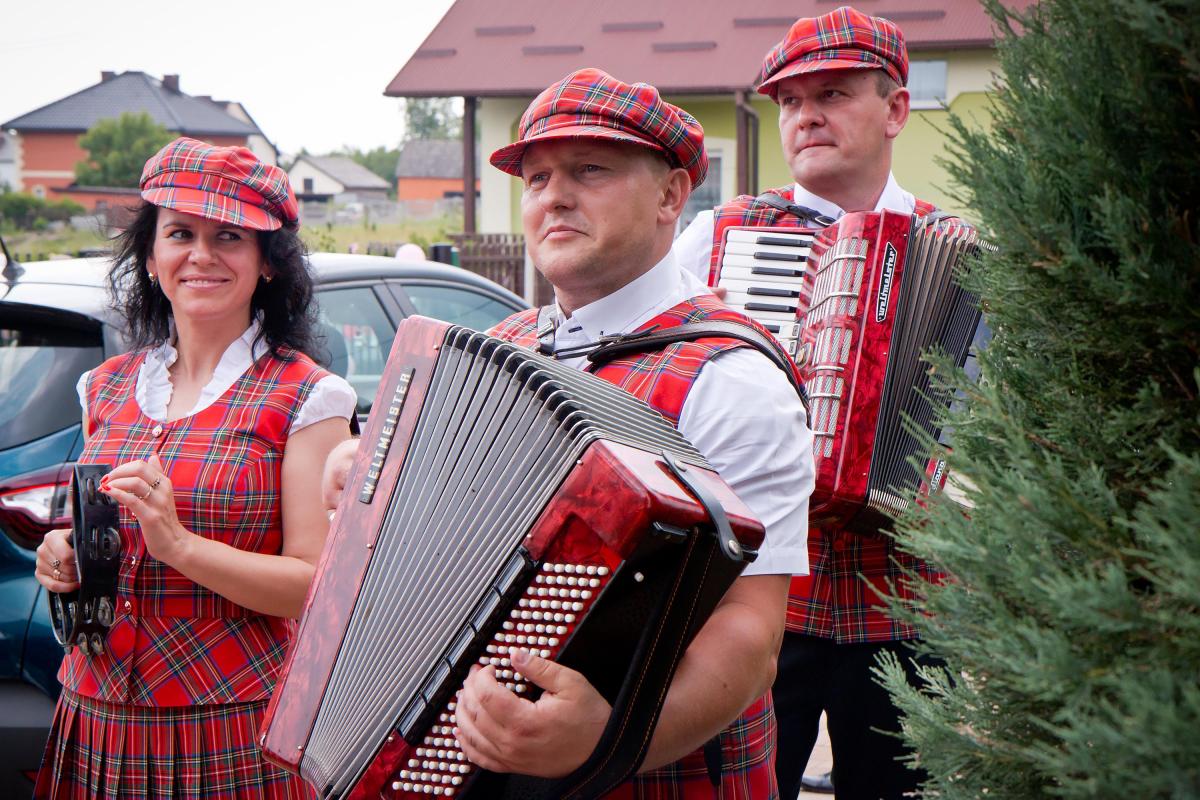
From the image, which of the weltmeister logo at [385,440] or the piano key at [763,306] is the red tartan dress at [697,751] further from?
the piano key at [763,306]

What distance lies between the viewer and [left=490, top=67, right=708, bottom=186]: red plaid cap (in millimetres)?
2104

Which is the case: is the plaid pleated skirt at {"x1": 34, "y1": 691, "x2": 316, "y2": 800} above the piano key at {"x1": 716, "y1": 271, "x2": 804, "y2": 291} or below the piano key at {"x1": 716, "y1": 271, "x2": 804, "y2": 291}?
below

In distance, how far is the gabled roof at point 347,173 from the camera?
9562 cm

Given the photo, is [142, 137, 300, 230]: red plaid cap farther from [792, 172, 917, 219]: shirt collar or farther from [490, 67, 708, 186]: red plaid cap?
[792, 172, 917, 219]: shirt collar

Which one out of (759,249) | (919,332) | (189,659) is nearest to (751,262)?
(759,249)

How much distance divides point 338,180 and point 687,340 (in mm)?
96979

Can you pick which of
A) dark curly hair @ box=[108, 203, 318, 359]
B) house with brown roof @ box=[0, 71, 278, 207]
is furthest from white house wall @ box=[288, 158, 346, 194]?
dark curly hair @ box=[108, 203, 318, 359]

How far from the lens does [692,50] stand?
17469 millimetres

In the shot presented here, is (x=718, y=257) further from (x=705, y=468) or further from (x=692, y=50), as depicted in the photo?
(x=692, y=50)

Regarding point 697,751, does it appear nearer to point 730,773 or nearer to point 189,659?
point 730,773

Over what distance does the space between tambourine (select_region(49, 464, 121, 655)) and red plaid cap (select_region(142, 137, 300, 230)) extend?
638 mm

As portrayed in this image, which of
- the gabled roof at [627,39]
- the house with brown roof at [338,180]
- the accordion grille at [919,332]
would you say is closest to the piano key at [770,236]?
the accordion grille at [919,332]

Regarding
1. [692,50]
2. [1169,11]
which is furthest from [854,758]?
[692,50]

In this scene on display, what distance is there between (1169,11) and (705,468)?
859 mm
